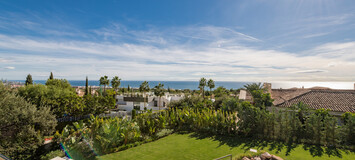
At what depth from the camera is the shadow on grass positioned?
9.92m

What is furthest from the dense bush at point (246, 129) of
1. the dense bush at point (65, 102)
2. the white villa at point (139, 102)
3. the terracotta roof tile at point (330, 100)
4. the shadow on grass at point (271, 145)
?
the white villa at point (139, 102)

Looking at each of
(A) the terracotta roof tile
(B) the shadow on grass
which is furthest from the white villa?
(B) the shadow on grass

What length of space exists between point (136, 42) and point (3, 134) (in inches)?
522

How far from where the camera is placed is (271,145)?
36.6 ft

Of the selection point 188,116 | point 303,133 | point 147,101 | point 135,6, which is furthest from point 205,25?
point 147,101

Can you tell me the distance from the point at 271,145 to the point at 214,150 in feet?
12.4

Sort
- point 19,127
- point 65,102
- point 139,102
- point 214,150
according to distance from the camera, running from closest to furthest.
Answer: point 214,150, point 19,127, point 65,102, point 139,102

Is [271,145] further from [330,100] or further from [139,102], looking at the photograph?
[139,102]

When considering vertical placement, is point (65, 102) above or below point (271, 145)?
above

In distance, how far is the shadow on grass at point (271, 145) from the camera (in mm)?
9922

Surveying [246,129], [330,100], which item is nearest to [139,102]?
[246,129]

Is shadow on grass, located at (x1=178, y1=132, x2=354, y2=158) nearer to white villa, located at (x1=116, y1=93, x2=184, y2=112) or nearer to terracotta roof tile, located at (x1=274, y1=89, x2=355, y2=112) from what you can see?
terracotta roof tile, located at (x1=274, y1=89, x2=355, y2=112)

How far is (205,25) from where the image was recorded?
15.2 m

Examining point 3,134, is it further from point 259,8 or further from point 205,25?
point 259,8
